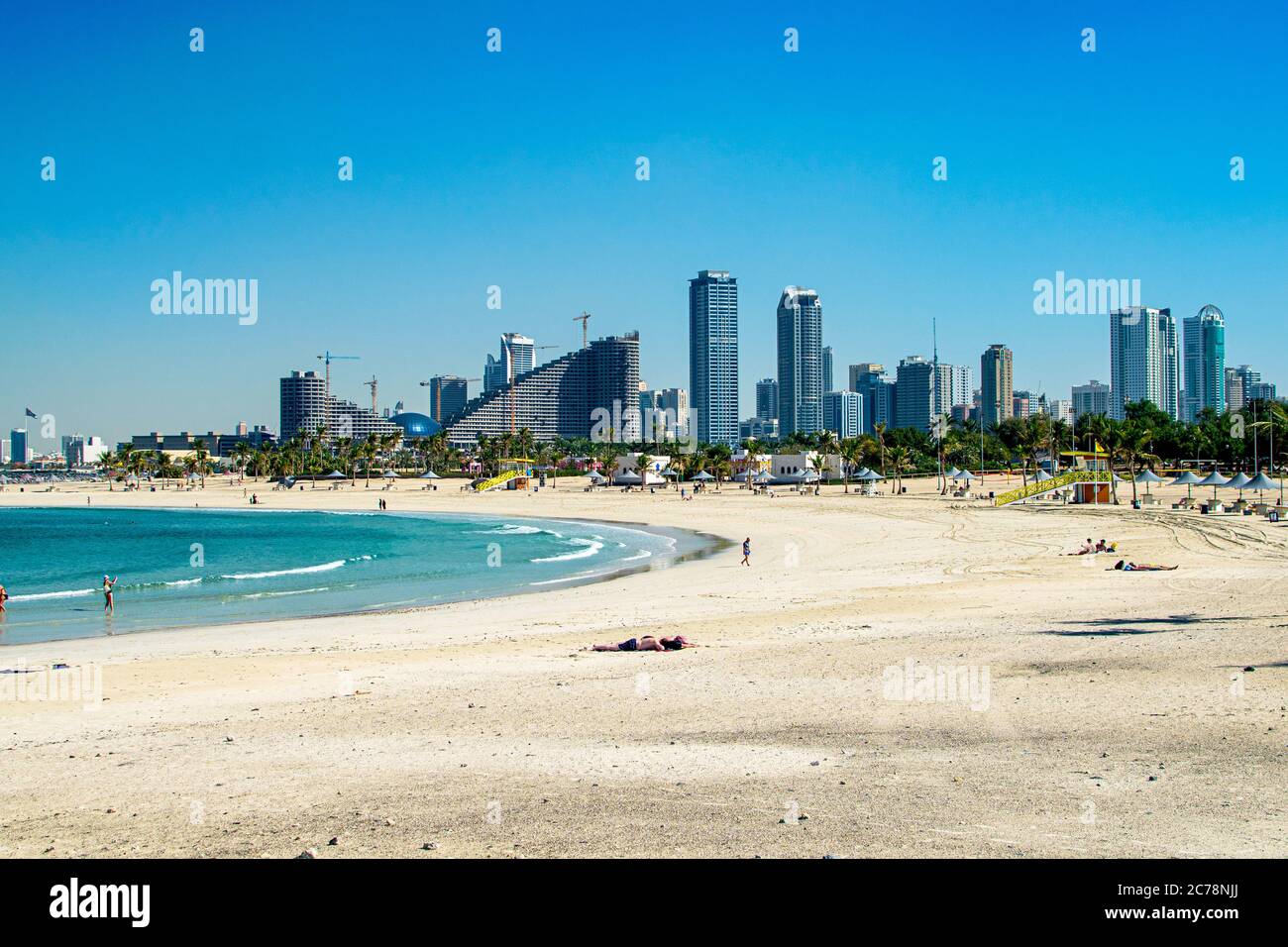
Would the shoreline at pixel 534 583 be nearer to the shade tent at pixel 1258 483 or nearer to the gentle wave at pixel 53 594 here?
the gentle wave at pixel 53 594

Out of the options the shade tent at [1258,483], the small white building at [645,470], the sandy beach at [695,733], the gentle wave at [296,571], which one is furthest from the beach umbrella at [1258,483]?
the small white building at [645,470]

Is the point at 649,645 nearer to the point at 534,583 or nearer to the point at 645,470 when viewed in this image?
the point at 534,583

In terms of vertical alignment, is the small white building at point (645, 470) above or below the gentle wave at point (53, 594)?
above

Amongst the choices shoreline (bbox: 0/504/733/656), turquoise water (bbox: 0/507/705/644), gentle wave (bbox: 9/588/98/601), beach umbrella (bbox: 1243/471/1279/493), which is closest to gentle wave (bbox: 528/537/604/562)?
turquoise water (bbox: 0/507/705/644)

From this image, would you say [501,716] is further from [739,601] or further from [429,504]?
[429,504]

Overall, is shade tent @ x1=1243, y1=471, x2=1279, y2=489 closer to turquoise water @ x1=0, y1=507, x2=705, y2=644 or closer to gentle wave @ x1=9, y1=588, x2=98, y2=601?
turquoise water @ x1=0, y1=507, x2=705, y2=644

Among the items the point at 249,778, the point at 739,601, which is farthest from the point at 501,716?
the point at 739,601
